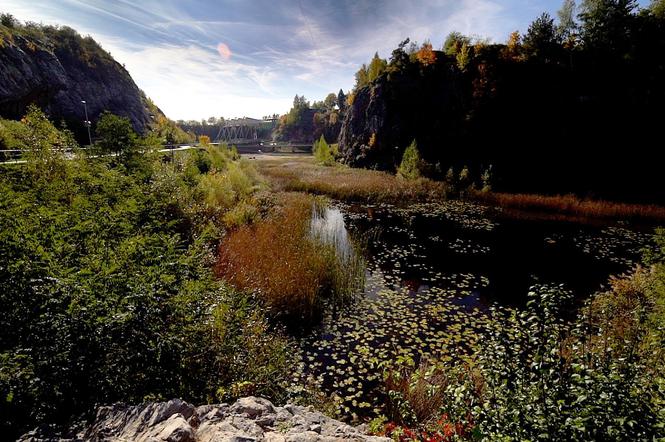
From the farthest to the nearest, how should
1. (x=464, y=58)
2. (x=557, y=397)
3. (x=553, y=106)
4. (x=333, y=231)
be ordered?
(x=464, y=58), (x=553, y=106), (x=333, y=231), (x=557, y=397)

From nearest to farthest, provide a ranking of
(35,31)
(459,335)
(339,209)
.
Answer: (459,335)
(339,209)
(35,31)

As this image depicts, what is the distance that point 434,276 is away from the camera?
36.1 ft

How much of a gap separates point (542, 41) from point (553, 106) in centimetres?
902

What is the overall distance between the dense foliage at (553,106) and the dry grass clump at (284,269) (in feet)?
78.7

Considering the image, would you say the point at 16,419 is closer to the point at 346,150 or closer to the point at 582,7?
the point at 346,150

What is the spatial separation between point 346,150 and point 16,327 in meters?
54.2

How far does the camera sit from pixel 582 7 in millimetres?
39469

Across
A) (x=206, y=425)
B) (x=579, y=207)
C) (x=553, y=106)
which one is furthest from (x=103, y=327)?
(x=553, y=106)

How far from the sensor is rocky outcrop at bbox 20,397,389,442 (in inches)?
111

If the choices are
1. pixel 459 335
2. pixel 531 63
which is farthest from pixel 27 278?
pixel 531 63

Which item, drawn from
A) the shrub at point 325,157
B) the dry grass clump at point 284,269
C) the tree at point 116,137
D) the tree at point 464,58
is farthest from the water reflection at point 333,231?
the tree at point 464,58

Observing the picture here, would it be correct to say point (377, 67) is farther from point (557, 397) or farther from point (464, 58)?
point (557, 397)

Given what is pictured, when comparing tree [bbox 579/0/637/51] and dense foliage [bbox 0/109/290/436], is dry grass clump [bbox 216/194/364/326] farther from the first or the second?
tree [bbox 579/0/637/51]

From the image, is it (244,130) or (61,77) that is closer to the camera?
(61,77)
